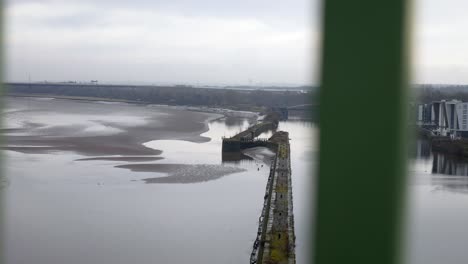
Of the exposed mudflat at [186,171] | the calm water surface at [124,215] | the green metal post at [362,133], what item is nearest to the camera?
the green metal post at [362,133]

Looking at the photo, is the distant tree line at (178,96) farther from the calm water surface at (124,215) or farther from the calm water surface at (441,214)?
the calm water surface at (124,215)

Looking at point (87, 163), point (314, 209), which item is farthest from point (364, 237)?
point (87, 163)

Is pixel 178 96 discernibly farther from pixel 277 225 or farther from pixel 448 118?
pixel 277 225

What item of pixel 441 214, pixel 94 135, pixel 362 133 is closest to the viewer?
pixel 362 133

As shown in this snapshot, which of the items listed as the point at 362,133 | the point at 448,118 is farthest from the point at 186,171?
the point at 448,118

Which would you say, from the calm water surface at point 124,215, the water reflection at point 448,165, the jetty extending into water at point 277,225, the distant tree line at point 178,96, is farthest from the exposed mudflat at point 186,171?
the distant tree line at point 178,96

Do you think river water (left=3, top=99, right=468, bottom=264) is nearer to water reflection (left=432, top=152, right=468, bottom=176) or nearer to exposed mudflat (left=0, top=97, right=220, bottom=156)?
water reflection (left=432, top=152, right=468, bottom=176)
